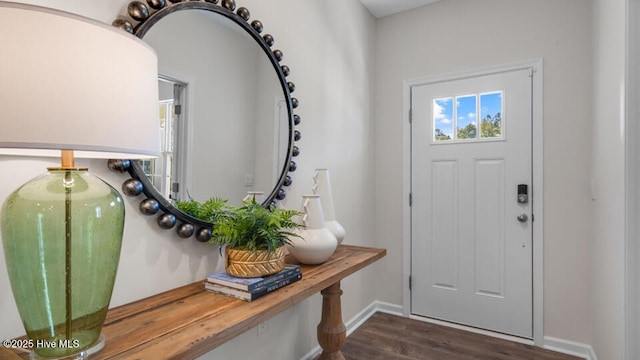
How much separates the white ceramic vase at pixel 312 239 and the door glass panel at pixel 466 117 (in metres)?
1.61

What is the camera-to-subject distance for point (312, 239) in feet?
5.11

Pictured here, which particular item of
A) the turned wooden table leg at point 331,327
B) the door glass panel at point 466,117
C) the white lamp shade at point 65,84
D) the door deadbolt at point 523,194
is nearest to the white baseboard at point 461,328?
the turned wooden table leg at point 331,327

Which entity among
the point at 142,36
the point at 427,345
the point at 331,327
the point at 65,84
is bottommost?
the point at 427,345

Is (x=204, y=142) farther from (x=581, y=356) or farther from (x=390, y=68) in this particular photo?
(x=581, y=356)

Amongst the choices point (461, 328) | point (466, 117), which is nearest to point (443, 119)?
point (466, 117)

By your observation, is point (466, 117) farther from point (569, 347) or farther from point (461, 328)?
point (569, 347)

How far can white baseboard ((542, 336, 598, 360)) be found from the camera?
2.26 metres

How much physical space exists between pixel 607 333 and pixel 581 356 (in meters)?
0.63

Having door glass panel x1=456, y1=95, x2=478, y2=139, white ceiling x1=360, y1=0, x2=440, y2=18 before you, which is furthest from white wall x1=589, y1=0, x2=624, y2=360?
white ceiling x1=360, y1=0, x2=440, y2=18

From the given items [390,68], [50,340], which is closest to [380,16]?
[390,68]

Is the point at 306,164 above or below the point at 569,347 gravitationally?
above

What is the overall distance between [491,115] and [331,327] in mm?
1948

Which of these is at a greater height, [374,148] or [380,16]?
[380,16]

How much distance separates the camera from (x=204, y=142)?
1.43 m
